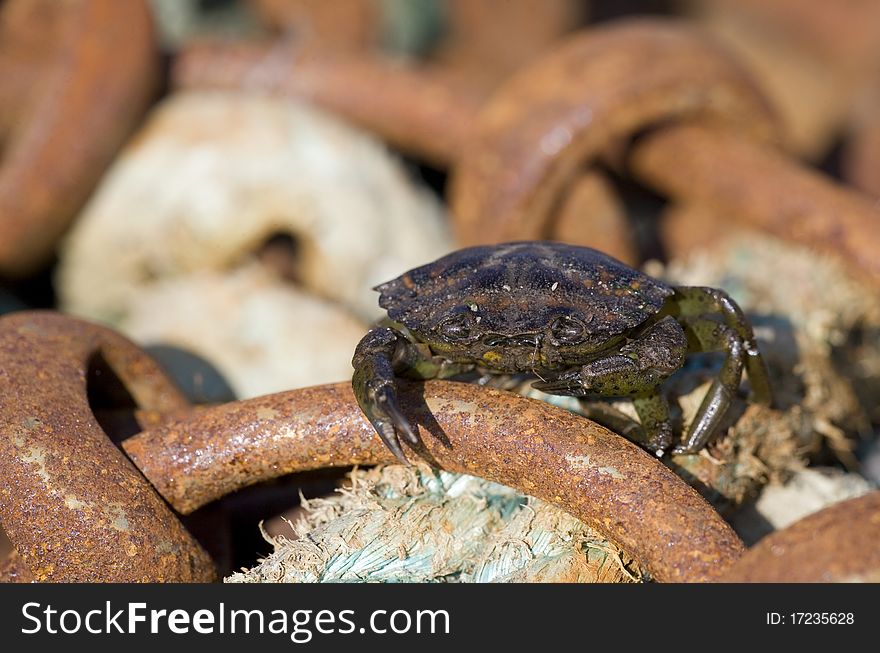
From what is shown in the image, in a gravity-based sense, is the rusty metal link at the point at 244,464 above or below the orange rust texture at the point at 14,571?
above

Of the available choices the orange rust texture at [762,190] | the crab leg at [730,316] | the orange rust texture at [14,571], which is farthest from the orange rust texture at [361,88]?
the orange rust texture at [14,571]

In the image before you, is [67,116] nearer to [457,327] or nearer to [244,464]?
[244,464]

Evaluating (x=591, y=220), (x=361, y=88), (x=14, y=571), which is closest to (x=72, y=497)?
(x=14, y=571)

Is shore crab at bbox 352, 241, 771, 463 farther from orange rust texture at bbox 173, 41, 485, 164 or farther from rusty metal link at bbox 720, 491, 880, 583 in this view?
orange rust texture at bbox 173, 41, 485, 164

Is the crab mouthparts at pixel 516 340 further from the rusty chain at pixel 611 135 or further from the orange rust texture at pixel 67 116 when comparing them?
the orange rust texture at pixel 67 116
